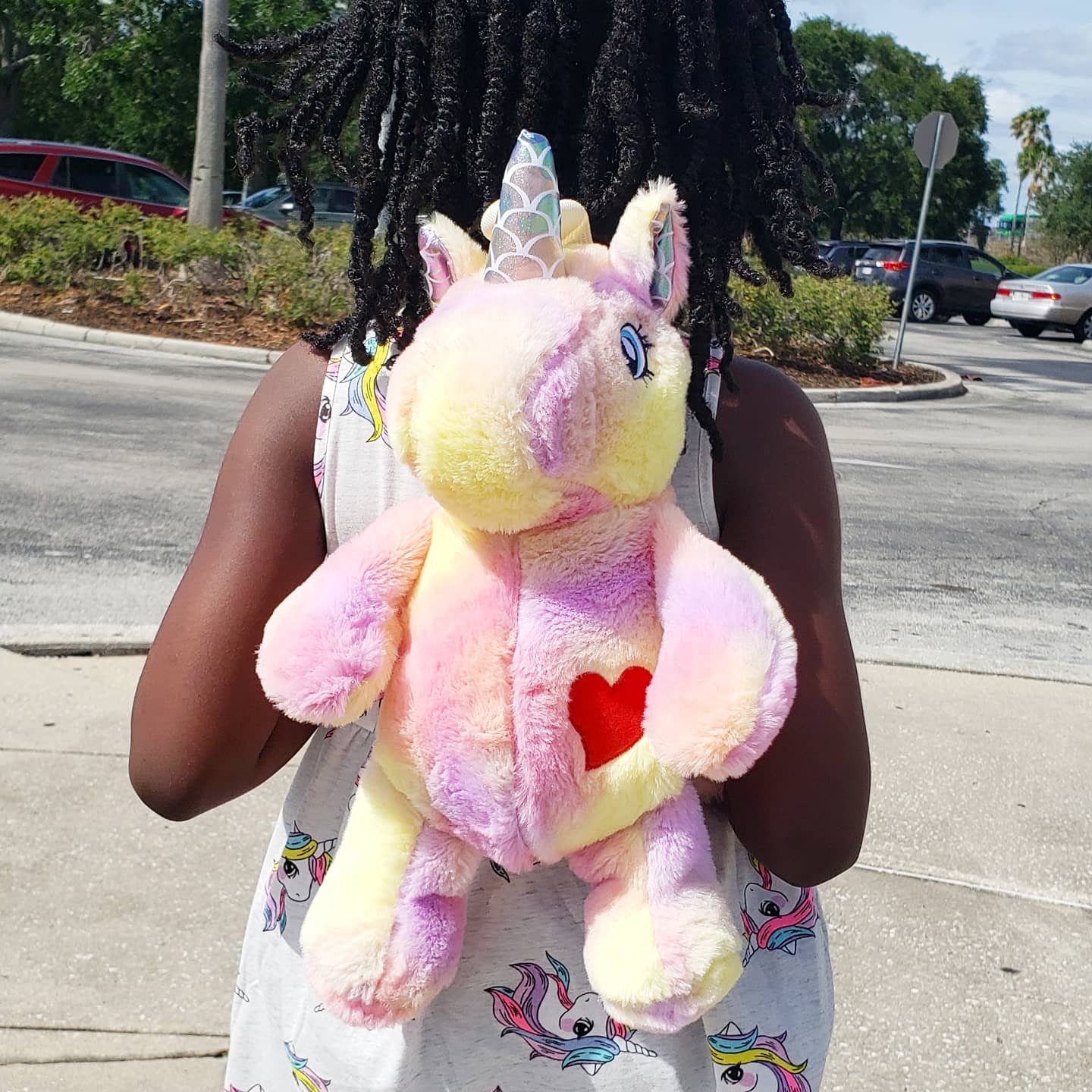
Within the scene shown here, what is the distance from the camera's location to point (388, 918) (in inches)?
44.5

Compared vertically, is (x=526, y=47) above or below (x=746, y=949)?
above

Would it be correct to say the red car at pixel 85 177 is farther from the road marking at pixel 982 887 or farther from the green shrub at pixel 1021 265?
the green shrub at pixel 1021 265

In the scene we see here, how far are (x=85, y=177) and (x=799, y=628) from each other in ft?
61.7

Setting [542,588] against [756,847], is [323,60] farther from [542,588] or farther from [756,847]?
[756,847]

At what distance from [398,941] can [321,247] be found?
42.4 ft

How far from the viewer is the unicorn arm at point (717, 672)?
3.42 ft

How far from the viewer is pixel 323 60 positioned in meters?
1.42

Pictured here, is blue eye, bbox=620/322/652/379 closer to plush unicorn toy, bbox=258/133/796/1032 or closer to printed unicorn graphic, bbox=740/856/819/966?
plush unicorn toy, bbox=258/133/796/1032

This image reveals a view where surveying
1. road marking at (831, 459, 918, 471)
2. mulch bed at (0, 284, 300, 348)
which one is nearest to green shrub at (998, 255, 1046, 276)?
mulch bed at (0, 284, 300, 348)

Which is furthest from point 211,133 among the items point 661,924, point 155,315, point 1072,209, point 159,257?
point 1072,209

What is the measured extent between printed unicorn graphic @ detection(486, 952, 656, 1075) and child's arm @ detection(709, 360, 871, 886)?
23 cm

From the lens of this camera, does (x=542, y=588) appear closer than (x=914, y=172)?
Yes

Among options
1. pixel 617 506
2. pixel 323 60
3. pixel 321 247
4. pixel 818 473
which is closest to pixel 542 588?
pixel 617 506

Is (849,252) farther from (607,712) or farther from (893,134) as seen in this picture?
(607,712)
